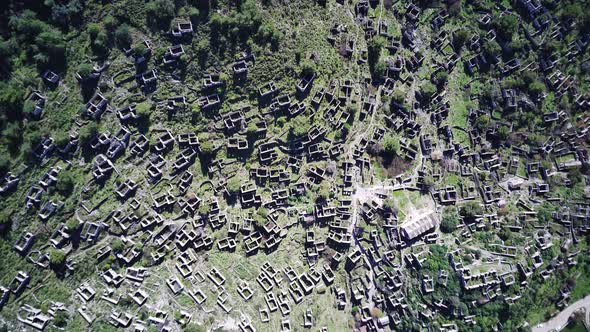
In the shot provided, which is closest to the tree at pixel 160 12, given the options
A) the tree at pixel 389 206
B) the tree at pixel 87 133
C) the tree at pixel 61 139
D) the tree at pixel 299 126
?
the tree at pixel 87 133

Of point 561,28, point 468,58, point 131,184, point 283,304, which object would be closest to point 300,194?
point 283,304

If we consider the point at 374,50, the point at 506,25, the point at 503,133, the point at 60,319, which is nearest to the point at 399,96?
the point at 374,50

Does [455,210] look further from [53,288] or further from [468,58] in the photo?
[53,288]

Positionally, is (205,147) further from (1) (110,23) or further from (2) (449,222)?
(2) (449,222)

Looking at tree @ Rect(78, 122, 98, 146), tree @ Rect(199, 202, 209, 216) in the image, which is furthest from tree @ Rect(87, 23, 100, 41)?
tree @ Rect(199, 202, 209, 216)

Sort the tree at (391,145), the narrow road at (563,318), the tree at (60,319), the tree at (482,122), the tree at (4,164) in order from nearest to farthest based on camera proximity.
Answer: the tree at (4,164) < the tree at (60,319) < the tree at (391,145) < the narrow road at (563,318) < the tree at (482,122)

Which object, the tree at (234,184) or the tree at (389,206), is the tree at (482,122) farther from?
the tree at (234,184)
